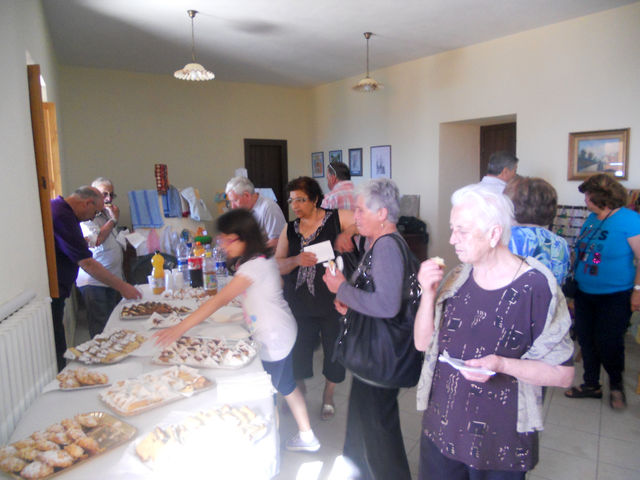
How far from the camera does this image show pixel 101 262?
141 inches

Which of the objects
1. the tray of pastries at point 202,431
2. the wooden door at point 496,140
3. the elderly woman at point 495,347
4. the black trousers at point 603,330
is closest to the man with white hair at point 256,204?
the tray of pastries at point 202,431

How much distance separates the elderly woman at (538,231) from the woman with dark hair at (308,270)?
2.87 ft

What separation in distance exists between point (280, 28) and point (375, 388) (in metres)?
4.20

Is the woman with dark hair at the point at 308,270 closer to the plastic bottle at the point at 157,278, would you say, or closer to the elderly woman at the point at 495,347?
the plastic bottle at the point at 157,278

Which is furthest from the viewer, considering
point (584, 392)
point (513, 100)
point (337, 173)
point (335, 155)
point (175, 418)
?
point (335, 155)

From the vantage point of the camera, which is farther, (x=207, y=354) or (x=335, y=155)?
(x=335, y=155)

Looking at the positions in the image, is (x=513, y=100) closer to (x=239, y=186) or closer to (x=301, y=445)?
(x=239, y=186)

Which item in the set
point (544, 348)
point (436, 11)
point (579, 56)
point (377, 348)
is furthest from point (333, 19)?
point (544, 348)

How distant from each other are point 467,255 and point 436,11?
3.85 m

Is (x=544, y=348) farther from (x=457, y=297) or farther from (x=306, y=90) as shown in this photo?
(x=306, y=90)

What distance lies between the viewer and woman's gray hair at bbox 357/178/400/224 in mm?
1767

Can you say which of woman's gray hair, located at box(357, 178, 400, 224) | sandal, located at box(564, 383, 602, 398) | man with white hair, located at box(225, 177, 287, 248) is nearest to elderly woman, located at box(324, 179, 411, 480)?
woman's gray hair, located at box(357, 178, 400, 224)

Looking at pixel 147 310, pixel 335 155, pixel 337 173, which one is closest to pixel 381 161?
pixel 335 155

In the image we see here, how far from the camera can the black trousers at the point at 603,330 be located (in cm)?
273
